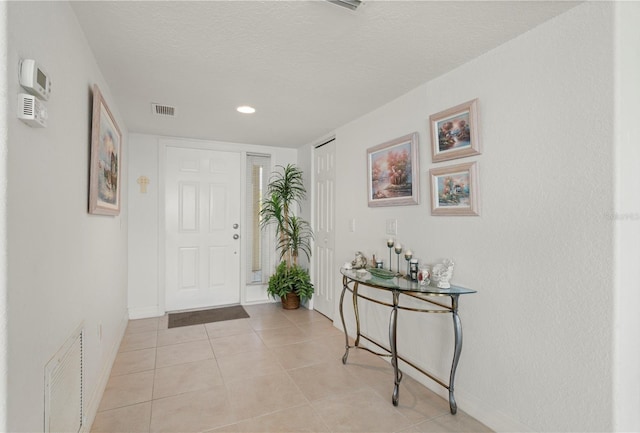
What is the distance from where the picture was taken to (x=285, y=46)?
6.21 feet

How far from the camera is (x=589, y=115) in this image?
4.91ft

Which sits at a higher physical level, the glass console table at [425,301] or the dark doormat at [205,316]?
the glass console table at [425,301]

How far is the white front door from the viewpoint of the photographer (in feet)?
13.6

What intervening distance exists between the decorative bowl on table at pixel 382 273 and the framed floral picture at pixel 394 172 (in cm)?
55

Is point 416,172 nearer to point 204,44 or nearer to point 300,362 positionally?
point 204,44

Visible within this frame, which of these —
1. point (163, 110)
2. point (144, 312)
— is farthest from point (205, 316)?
point (163, 110)

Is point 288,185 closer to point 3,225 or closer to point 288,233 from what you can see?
point 288,233

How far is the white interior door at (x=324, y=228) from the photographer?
151 inches

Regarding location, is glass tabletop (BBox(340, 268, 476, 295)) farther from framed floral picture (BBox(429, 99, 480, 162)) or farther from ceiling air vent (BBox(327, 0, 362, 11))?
ceiling air vent (BBox(327, 0, 362, 11))

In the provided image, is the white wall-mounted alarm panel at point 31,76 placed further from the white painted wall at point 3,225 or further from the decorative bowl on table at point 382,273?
the decorative bowl on table at point 382,273

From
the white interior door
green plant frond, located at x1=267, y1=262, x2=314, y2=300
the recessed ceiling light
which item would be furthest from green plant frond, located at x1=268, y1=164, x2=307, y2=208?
the recessed ceiling light

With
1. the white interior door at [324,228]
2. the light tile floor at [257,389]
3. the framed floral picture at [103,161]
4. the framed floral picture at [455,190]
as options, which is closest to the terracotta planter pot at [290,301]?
the white interior door at [324,228]

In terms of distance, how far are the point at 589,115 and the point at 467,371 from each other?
1578 millimetres

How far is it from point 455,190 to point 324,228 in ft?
6.87
